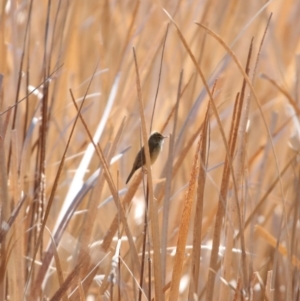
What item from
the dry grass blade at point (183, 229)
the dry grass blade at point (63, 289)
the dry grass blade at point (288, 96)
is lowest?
the dry grass blade at point (63, 289)

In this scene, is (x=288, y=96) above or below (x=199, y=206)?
above

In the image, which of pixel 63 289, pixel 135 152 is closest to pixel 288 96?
pixel 63 289

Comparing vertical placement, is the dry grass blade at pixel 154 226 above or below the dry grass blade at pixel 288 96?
below

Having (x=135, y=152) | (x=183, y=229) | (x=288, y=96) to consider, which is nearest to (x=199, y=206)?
(x=183, y=229)

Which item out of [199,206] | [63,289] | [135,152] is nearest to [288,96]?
[199,206]

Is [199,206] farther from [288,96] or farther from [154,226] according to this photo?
[288,96]

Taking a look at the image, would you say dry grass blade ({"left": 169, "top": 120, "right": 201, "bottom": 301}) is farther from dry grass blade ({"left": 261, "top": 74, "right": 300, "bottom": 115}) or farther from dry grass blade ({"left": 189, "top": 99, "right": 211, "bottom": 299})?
dry grass blade ({"left": 261, "top": 74, "right": 300, "bottom": 115})

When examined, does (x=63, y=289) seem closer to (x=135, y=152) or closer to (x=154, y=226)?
(x=154, y=226)

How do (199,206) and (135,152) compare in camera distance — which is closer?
(199,206)

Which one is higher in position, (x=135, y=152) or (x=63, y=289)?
(x=135, y=152)

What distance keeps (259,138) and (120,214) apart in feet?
3.01

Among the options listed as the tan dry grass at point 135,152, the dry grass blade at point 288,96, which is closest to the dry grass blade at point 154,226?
the tan dry grass at point 135,152

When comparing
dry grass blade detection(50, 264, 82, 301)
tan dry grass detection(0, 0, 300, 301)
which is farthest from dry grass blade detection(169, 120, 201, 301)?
dry grass blade detection(50, 264, 82, 301)

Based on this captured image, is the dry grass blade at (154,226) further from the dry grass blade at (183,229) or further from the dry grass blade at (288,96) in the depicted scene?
the dry grass blade at (288,96)
